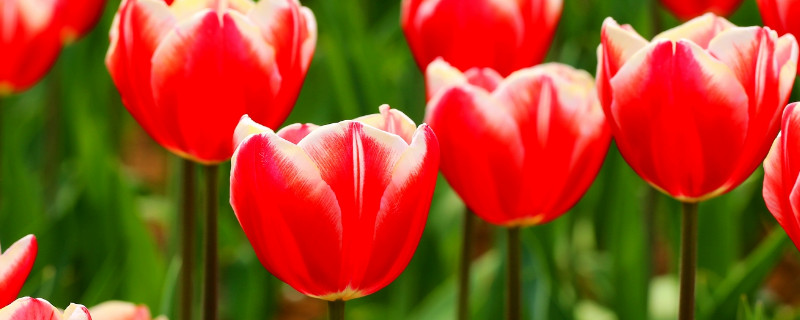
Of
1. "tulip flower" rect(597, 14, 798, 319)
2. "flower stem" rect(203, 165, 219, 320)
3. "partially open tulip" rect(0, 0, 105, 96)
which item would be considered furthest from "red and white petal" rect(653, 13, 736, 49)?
"partially open tulip" rect(0, 0, 105, 96)

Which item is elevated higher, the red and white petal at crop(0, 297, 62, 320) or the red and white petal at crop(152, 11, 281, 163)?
the red and white petal at crop(0, 297, 62, 320)

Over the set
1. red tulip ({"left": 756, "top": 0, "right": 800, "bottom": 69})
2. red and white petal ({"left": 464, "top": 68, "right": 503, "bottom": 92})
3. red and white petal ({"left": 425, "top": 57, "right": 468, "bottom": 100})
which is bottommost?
red and white petal ({"left": 464, "top": 68, "right": 503, "bottom": 92})

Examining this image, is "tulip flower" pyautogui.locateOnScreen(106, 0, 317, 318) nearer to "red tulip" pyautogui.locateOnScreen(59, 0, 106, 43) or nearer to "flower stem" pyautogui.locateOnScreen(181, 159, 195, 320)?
"flower stem" pyautogui.locateOnScreen(181, 159, 195, 320)

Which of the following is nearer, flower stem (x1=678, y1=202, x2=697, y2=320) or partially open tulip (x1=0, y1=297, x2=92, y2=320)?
partially open tulip (x1=0, y1=297, x2=92, y2=320)

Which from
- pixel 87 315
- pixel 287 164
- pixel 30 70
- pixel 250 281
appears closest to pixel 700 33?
pixel 287 164

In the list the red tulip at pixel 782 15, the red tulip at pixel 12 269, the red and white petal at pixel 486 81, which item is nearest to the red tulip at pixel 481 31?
the red and white petal at pixel 486 81

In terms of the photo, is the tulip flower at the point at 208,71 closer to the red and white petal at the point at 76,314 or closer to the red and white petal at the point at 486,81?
the red and white petal at the point at 486,81

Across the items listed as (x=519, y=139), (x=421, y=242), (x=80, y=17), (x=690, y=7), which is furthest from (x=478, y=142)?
(x=421, y=242)
